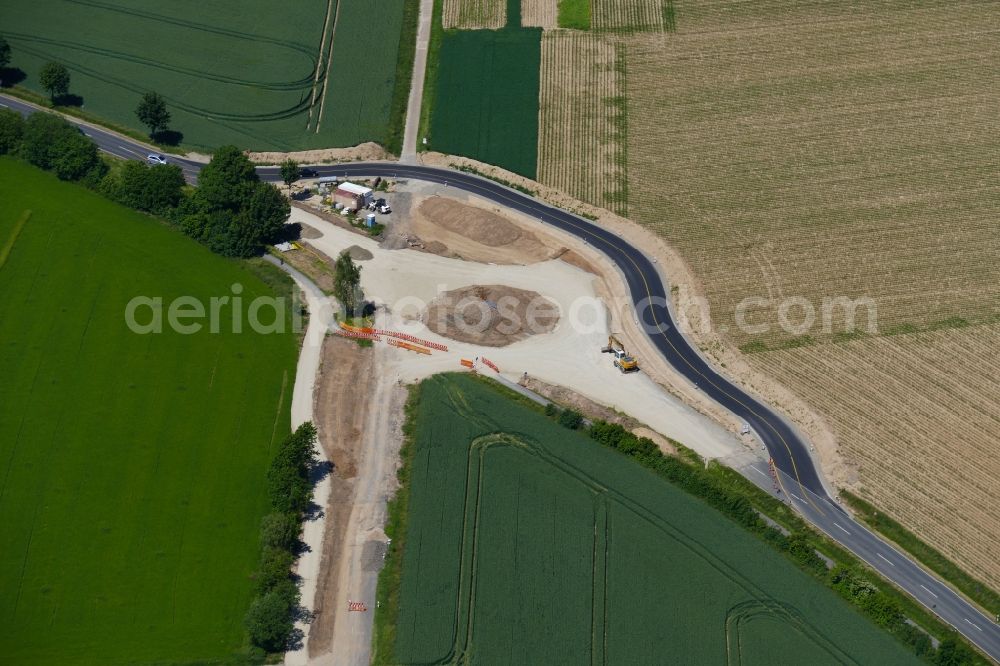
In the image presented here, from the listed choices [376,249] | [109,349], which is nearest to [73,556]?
[109,349]

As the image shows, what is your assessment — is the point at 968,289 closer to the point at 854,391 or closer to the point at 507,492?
the point at 854,391

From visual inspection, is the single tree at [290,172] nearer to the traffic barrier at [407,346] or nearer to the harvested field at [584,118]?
the traffic barrier at [407,346]

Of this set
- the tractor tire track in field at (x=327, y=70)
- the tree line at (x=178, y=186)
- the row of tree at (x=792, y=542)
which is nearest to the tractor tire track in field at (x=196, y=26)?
the tractor tire track in field at (x=327, y=70)

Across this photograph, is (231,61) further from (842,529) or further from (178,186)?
(842,529)

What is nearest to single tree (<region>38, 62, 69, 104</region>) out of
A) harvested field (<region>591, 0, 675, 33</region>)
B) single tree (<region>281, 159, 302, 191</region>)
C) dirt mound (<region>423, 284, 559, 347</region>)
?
single tree (<region>281, 159, 302, 191</region>)

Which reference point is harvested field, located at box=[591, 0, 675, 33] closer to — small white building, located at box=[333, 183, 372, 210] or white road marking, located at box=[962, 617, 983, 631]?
small white building, located at box=[333, 183, 372, 210]

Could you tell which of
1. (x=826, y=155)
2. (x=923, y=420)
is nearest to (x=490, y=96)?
(x=826, y=155)

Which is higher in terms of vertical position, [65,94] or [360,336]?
[65,94]
